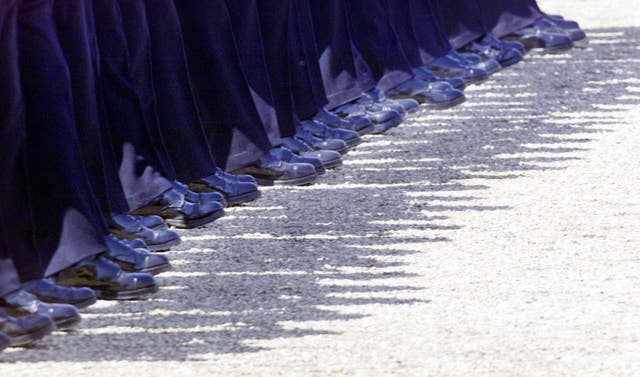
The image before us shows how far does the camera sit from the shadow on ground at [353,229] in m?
5.41

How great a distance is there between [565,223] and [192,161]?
1.33m

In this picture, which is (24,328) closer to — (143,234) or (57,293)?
(57,293)

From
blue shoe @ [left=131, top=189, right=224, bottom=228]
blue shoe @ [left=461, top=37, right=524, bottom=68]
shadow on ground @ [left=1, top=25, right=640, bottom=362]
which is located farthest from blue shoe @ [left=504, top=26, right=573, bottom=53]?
blue shoe @ [left=131, top=189, right=224, bottom=228]

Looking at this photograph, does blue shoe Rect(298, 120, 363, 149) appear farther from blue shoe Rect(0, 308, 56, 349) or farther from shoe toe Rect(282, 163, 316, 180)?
blue shoe Rect(0, 308, 56, 349)

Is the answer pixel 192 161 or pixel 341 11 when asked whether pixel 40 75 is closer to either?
pixel 192 161

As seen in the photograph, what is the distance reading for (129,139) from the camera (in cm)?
639

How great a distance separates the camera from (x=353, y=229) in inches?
265

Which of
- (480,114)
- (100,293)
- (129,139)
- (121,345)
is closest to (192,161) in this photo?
(129,139)

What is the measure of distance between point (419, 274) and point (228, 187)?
3.94 feet

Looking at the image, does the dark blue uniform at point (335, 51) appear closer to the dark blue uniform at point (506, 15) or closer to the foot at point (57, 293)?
the dark blue uniform at point (506, 15)

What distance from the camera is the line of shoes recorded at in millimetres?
5406

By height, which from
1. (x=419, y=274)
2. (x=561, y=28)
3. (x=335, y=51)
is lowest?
(x=419, y=274)

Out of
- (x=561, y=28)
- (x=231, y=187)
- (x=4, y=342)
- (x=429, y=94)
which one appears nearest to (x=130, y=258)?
(x=4, y=342)

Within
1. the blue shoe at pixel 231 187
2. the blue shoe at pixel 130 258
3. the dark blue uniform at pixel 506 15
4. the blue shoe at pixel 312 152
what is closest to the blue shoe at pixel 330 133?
the blue shoe at pixel 312 152
